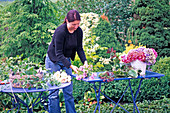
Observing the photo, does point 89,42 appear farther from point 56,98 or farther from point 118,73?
point 56,98

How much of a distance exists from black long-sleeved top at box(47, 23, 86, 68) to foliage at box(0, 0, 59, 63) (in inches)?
77.2

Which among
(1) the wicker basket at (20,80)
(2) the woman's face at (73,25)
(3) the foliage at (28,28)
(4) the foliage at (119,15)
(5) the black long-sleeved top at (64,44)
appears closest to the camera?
(1) the wicker basket at (20,80)

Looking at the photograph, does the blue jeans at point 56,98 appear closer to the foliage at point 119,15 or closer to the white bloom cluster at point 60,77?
the white bloom cluster at point 60,77

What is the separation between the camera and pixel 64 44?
2869 mm

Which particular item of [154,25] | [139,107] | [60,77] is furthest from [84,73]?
[154,25]

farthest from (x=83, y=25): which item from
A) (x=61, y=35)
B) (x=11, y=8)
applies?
(x=61, y=35)

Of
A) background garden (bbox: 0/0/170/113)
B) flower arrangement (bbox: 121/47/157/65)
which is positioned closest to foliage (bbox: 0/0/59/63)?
background garden (bbox: 0/0/170/113)

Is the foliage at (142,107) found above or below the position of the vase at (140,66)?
below

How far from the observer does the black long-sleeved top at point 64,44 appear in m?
2.72

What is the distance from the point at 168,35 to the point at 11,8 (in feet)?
14.7

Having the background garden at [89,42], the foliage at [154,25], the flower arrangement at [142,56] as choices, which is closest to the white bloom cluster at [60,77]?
the flower arrangement at [142,56]

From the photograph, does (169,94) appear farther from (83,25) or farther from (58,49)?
(58,49)

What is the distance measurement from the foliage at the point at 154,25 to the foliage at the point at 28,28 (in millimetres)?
2823

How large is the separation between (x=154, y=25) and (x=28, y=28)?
3739mm
